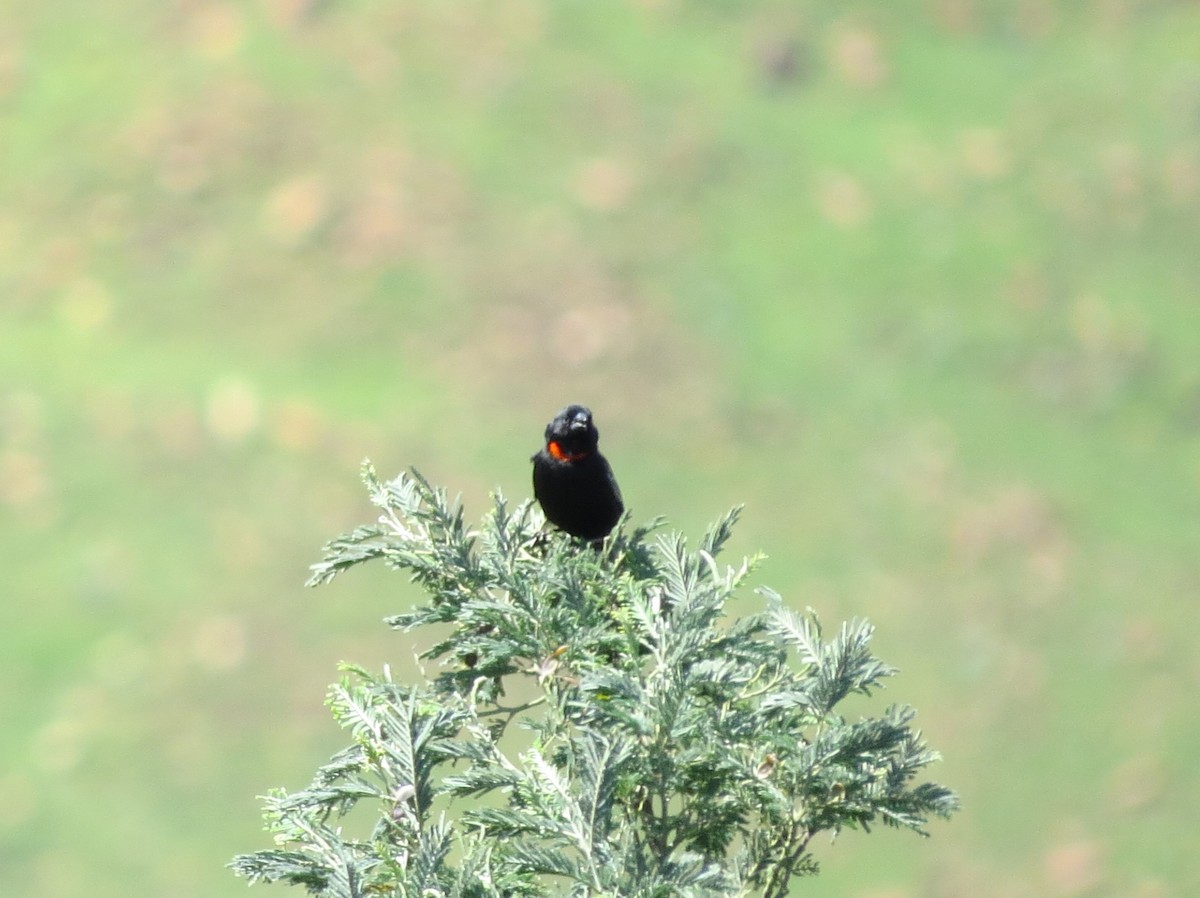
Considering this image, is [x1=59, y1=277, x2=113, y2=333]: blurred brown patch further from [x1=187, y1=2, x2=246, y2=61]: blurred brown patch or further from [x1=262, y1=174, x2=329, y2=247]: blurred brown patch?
[x1=187, y1=2, x2=246, y2=61]: blurred brown patch

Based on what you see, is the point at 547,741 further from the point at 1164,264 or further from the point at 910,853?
the point at 1164,264

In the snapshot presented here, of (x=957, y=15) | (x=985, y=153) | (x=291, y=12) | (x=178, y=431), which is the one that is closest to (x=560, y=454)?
(x=178, y=431)

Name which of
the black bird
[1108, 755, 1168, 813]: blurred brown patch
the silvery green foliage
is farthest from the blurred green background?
the silvery green foliage

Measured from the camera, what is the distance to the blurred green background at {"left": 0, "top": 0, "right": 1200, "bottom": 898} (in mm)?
18094

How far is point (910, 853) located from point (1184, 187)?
42.0 feet

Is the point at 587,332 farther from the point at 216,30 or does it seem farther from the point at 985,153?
the point at 216,30

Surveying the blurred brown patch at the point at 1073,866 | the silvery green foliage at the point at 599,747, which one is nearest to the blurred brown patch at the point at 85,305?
the blurred brown patch at the point at 1073,866

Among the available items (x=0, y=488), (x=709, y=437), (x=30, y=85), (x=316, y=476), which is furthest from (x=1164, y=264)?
(x=30, y=85)

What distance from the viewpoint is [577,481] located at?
7.17 m

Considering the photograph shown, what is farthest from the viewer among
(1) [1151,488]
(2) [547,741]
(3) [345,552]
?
(1) [1151,488]

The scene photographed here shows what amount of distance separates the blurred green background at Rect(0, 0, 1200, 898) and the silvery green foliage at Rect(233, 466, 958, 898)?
41.6 feet

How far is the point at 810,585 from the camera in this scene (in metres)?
19.2

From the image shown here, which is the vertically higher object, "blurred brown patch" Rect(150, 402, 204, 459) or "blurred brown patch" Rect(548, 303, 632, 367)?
"blurred brown patch" Rect(548, 303, 632, 367)

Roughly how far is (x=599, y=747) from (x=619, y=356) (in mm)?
18783
